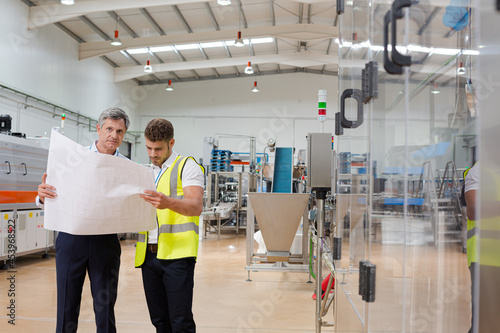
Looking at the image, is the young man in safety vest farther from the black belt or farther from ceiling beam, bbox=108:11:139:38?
ceiling beam, bbox=108:11:139:38

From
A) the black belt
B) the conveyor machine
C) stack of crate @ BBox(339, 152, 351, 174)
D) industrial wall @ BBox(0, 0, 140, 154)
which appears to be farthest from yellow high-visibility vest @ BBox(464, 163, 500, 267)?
industrial wall @ BBox(0, 0, 140, 154)

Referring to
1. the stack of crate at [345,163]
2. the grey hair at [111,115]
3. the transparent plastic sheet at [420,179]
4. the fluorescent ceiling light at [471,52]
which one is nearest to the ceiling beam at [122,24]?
the grey hair at [111,115]

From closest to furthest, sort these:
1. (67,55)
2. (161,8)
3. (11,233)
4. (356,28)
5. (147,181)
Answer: (356,28)
(147,181)
(11,233)
(161,8)
(67,55)

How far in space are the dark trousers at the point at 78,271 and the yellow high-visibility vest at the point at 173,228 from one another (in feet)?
0.60

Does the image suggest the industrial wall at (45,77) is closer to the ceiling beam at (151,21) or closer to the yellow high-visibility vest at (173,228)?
the ceiling beam at (151,21)

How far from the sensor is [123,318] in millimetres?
3441

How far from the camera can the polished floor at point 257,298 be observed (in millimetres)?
986

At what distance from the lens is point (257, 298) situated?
13.9 ft

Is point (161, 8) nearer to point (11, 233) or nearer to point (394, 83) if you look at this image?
point (11, 233)

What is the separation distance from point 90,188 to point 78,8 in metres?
8.01

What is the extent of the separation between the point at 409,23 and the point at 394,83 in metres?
0.15

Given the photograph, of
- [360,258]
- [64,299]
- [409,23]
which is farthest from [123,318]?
[409,23]

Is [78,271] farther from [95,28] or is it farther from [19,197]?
[95,28]

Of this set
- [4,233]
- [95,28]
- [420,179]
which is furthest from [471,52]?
[95,28]
